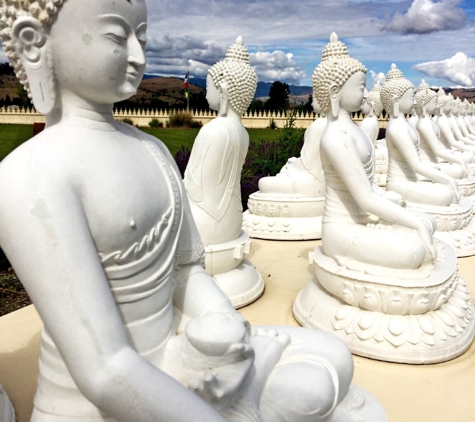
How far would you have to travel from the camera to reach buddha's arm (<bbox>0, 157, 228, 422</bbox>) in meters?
1.05

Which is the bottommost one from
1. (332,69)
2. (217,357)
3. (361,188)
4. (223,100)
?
(361,188)

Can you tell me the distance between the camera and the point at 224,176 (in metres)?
3.39

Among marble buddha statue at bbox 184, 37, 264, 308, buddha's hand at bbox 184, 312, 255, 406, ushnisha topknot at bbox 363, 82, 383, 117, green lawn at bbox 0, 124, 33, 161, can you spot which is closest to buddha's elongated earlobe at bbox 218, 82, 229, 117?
marble buddha statue at bbox 184, 37, 264, 308

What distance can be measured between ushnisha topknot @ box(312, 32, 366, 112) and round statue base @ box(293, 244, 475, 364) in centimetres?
131

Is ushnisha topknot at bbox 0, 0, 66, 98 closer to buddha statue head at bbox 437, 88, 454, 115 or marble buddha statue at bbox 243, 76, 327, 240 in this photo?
marble buddha statue at bbox 243, 76, 327, 240

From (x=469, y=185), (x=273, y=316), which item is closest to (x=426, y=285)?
(x=273, y=316)

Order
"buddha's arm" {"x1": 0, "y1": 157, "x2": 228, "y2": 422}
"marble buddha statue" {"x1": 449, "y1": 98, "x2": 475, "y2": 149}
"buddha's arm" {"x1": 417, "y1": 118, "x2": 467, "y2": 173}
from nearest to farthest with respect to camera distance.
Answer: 1. "buddha's arm" {"x1": 0, "y1": 157, "x2": 228, "y2": 422}
2. "buddha's arm" {"x1": 417, "y1": 118, "x2": 467, "y2": 173}
3. "marble buddha statue" {"x1": 449, "y1": 98, "x2": 475, "y2": 149}

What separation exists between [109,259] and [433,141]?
5970 mm

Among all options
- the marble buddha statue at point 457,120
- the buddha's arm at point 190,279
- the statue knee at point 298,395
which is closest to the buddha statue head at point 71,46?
the buddha's arm at point 190,279

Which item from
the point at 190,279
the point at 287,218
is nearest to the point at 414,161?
the point at 287,218

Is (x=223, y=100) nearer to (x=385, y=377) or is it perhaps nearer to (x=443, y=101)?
(x=385, y=377)

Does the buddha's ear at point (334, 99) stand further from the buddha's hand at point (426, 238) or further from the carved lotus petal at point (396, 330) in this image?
the carved lotus petal at point (396, 330)

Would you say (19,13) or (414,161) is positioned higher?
(19,13)

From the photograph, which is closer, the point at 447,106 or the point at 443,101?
the point at 443,101
